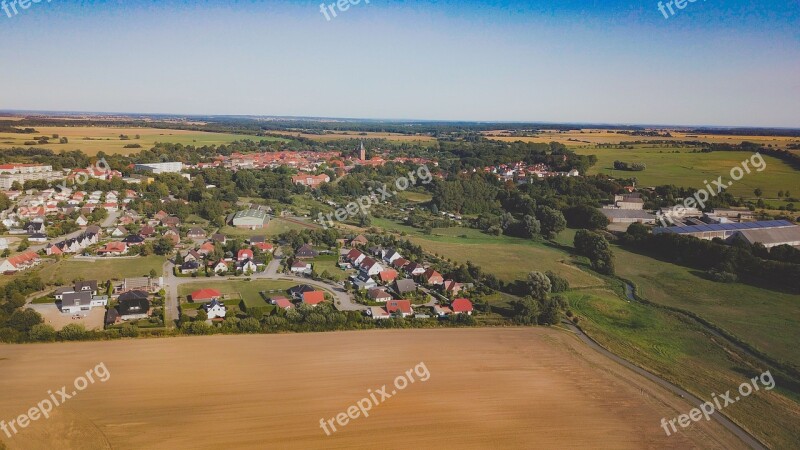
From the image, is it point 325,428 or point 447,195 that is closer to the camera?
point 325,428

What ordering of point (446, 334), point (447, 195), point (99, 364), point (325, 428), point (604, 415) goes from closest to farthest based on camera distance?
point (325, 428)
point (604, 415)
point (99, 364)
point (446, 334)
point (447, 195)

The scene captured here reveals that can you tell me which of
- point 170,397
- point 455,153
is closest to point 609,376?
point 170,397

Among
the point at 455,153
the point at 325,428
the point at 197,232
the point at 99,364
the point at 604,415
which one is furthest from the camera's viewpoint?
the point at 455,153

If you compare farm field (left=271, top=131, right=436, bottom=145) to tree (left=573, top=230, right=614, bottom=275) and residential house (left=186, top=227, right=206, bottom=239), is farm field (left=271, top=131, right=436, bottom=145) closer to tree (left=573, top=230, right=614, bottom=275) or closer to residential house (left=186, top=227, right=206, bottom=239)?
tree (left=573, top=230, right=614, bottom=275)

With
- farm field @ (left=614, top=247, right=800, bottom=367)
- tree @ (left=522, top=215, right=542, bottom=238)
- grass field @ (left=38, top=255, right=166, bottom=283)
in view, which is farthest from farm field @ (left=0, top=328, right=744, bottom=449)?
tree @ (left=522, top=215, right=542, bottom=238)

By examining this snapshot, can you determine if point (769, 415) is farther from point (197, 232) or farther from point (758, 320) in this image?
point (197, 232)

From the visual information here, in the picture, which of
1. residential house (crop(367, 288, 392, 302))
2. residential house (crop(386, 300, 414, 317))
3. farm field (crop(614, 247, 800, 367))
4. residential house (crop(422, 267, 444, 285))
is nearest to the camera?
farm field (crop(614, 247, 800, 367))

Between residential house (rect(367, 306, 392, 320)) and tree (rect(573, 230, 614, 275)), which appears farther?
tree (rect(573, 230, 614, 275))

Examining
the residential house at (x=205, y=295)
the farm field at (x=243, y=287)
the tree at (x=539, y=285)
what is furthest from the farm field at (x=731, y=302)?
the residential house at (x=205, y=295)
